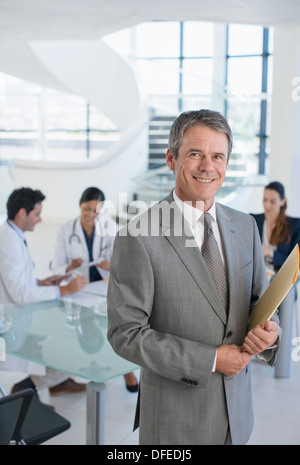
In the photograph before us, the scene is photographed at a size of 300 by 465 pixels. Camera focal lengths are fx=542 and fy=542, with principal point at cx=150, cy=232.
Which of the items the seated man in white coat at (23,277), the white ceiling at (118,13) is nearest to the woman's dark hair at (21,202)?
the seated man in white coat at (23,277)

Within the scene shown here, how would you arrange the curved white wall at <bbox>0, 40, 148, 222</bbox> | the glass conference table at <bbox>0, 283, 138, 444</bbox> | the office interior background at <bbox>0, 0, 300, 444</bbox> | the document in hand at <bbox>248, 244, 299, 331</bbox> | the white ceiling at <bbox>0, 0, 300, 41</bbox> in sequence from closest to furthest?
the document in hand at <bbox>248, 244, 299, 331</bbox> < the glass conference table at <bbox>0, 283, 138, 444</bbox> < the white ceiling at <bbox>0, 0, 300, 41</bbox> < the office interior background at <bbox>0, 0, 300, 444</bbox> < the curved white wall at <bbox>0, 40, 148, 222</bbox>

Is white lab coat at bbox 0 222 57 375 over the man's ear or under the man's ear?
under

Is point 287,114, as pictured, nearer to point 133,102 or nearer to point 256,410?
point 256,410

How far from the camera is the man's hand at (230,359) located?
1.44 metres

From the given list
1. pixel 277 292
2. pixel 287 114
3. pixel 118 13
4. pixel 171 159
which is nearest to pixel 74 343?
pixel 171 159

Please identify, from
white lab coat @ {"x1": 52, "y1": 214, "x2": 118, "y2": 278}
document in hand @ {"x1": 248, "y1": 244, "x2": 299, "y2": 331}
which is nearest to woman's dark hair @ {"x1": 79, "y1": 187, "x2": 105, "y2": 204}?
white lab coat @ {"x1": 52, "y1": 214, "x2": 118, "y2": 278}

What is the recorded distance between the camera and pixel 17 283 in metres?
3.16

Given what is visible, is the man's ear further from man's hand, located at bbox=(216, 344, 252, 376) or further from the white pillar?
the white pillar

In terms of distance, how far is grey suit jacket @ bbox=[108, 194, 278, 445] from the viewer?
4.67 feet

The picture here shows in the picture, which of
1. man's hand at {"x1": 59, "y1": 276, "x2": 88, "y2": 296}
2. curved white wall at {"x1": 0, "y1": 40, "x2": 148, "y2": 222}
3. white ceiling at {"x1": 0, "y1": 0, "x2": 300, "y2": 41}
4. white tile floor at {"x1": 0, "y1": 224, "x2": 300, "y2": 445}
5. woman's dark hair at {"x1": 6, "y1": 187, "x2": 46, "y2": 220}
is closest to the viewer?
white tile floor at {"x1": 0, "y1": 224, "x2": 300, "y2": 445}

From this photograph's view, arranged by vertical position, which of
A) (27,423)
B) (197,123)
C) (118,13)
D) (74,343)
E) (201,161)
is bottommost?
(27,423)

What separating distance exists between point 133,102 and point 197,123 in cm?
993

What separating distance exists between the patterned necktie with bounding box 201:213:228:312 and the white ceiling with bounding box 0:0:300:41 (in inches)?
115

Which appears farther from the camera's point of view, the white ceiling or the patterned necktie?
the white ceiling
